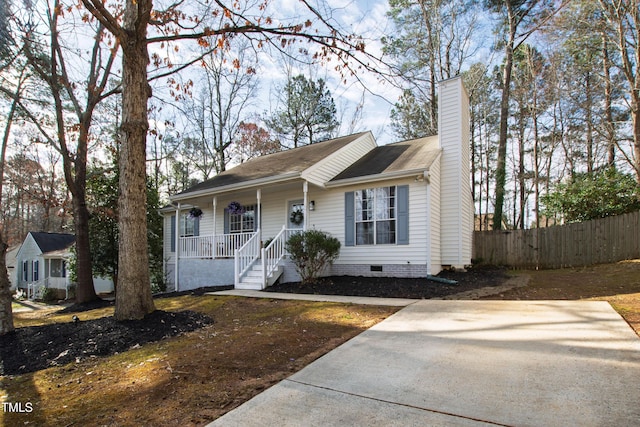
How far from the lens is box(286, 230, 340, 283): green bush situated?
938 cm

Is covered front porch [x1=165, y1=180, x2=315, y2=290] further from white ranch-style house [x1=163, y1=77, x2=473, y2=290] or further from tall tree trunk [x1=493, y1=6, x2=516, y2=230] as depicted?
tall tree trunk [x1=493, y1=6, x2=516, y2=230]

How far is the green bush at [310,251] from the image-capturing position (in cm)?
938

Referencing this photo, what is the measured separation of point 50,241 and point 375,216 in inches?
1030

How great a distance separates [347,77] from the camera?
5.60m

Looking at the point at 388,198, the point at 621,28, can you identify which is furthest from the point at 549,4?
the point at 388,198

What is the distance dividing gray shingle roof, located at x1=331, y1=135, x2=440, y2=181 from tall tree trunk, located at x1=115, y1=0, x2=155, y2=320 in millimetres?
6246

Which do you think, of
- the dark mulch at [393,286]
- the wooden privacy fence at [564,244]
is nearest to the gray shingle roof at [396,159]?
the dark mulch at [393,286]

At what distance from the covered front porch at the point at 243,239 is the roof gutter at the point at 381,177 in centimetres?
98

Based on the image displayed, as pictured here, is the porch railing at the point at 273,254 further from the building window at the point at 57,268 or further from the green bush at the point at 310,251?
the building window at the point at 57,268

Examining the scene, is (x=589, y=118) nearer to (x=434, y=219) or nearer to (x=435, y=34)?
(x=435, y=34)

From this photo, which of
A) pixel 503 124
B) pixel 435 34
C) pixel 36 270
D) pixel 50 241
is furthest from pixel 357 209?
pixel 36 270

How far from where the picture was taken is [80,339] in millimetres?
4691

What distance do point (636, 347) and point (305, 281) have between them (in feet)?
23.7

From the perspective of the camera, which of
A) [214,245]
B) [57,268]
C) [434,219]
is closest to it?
[434,219]
